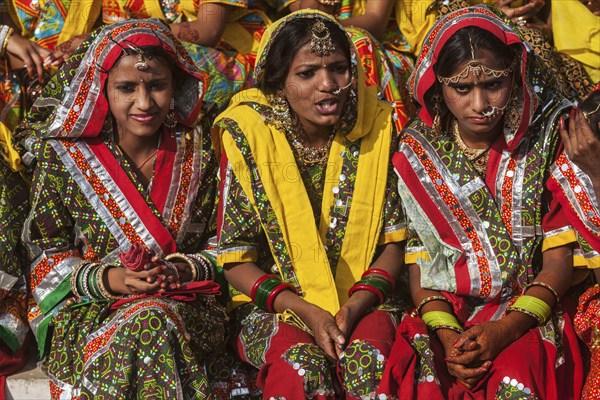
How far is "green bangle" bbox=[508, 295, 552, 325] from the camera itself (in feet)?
13.9

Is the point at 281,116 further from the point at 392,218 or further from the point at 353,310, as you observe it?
the point at 353,310

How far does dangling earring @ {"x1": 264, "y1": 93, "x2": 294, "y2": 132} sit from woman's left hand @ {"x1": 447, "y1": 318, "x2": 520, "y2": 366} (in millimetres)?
1208

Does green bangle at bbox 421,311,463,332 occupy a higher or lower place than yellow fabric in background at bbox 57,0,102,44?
lower

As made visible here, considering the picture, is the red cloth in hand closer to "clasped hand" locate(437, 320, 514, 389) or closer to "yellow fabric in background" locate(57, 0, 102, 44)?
"clasped hand" locate(437, 320, 514, 389)

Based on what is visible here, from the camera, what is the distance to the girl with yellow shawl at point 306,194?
14.6 ft

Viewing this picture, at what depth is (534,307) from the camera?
14.0 ft

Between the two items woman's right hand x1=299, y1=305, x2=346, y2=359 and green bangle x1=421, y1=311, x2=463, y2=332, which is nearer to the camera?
woman's right hand x1=299, y1=305, x2=346, y2=359

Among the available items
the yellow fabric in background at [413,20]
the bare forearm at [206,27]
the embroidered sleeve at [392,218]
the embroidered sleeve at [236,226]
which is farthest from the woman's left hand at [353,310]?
the yellow fabric in background at [413,20]

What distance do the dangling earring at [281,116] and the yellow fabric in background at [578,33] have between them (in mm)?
1718

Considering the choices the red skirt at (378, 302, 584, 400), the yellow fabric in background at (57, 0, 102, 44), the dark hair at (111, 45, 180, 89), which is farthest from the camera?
the yellow fabric in background at (57, 0, 102, 44)

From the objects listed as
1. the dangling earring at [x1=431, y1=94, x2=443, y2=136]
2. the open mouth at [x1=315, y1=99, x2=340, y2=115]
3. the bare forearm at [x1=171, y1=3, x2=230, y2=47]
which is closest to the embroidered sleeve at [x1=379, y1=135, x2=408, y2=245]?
the dangling earring at [x1=431, y1=94, x2=443, y2=136]

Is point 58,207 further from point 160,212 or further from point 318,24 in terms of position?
point 318,24

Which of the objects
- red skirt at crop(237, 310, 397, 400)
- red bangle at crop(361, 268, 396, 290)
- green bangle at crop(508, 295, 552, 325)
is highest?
green bangle at crop(508, 295, 552, 325)

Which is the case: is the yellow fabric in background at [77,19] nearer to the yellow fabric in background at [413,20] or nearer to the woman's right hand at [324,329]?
the yellow fabric in background at [413,20]
